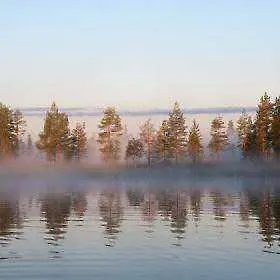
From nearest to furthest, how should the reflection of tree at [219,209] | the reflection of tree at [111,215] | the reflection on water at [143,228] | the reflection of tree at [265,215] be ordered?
1. the reflection on water at [143,228]
2. the reflection of tree at [265,215]
3. the reflection of tree at [111,215]
4. the reflection of tree at [219,209]

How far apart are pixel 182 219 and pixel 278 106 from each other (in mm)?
70493

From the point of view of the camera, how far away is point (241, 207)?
40.7 meters

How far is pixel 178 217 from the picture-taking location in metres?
34.6

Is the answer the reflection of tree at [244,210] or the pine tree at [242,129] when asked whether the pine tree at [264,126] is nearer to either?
the pine tree at [242,129]

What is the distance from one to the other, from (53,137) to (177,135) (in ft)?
81.5

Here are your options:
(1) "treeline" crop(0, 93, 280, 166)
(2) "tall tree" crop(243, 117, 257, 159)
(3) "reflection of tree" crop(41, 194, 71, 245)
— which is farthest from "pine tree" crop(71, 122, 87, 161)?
(3) "reflection of tree" crop(41, 194, 71, 245)

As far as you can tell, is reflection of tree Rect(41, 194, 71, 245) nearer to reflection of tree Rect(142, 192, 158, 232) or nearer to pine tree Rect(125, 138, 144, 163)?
reflection of tree Rect(142, 192, 158, 232)

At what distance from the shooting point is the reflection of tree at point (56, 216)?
27.5 metres

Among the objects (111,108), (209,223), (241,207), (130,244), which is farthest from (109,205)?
(111,108)

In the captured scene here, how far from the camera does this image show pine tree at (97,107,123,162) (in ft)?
374

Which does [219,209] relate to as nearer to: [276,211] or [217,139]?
[276,211]

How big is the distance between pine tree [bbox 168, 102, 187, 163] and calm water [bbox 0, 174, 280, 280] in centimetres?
7501

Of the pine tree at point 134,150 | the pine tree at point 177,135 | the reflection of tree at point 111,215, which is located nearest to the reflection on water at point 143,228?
the reflection of tree at point 111,215

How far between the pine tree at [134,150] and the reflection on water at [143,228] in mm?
101212
